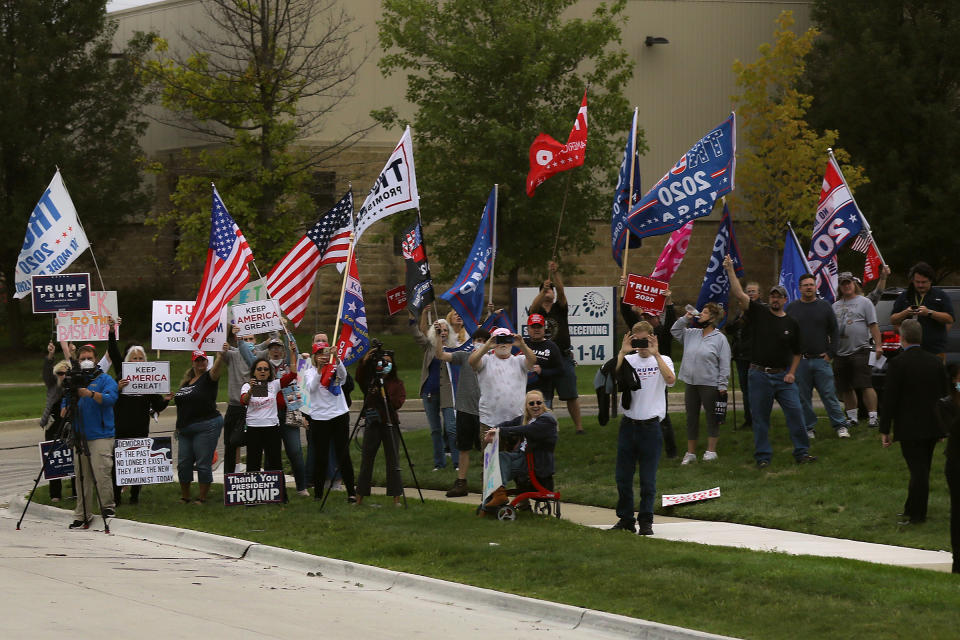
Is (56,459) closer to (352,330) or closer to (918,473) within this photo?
(352,330)

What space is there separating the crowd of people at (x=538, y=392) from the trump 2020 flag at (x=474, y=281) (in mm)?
315

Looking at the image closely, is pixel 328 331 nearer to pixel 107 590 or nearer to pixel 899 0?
pixel 899 0

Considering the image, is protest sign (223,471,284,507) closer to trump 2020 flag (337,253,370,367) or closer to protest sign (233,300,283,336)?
trump 2020 flag (337,253,370,367)

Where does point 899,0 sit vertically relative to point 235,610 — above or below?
above

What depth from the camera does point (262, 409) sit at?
14.8m

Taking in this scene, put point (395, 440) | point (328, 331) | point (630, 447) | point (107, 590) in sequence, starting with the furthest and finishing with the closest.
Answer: point (328, 331) < point (395, 440) < point (630, 447) < point (107, 590)

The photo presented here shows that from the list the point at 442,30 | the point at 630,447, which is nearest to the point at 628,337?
the point at 630,447

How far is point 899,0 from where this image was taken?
4212 cm

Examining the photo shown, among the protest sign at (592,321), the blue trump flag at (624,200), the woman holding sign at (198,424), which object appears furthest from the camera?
the protest sign at (592,321)

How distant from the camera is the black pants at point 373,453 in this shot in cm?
1436

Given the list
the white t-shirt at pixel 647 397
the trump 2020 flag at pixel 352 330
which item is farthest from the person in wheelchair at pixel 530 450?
the trump 2020 flag at pixel 352 330

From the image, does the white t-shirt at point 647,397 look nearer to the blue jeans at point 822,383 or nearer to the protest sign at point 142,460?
the blue jeans at point 822,383

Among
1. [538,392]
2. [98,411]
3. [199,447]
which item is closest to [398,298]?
[199,447]

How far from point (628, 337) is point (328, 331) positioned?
2878 centimetres
